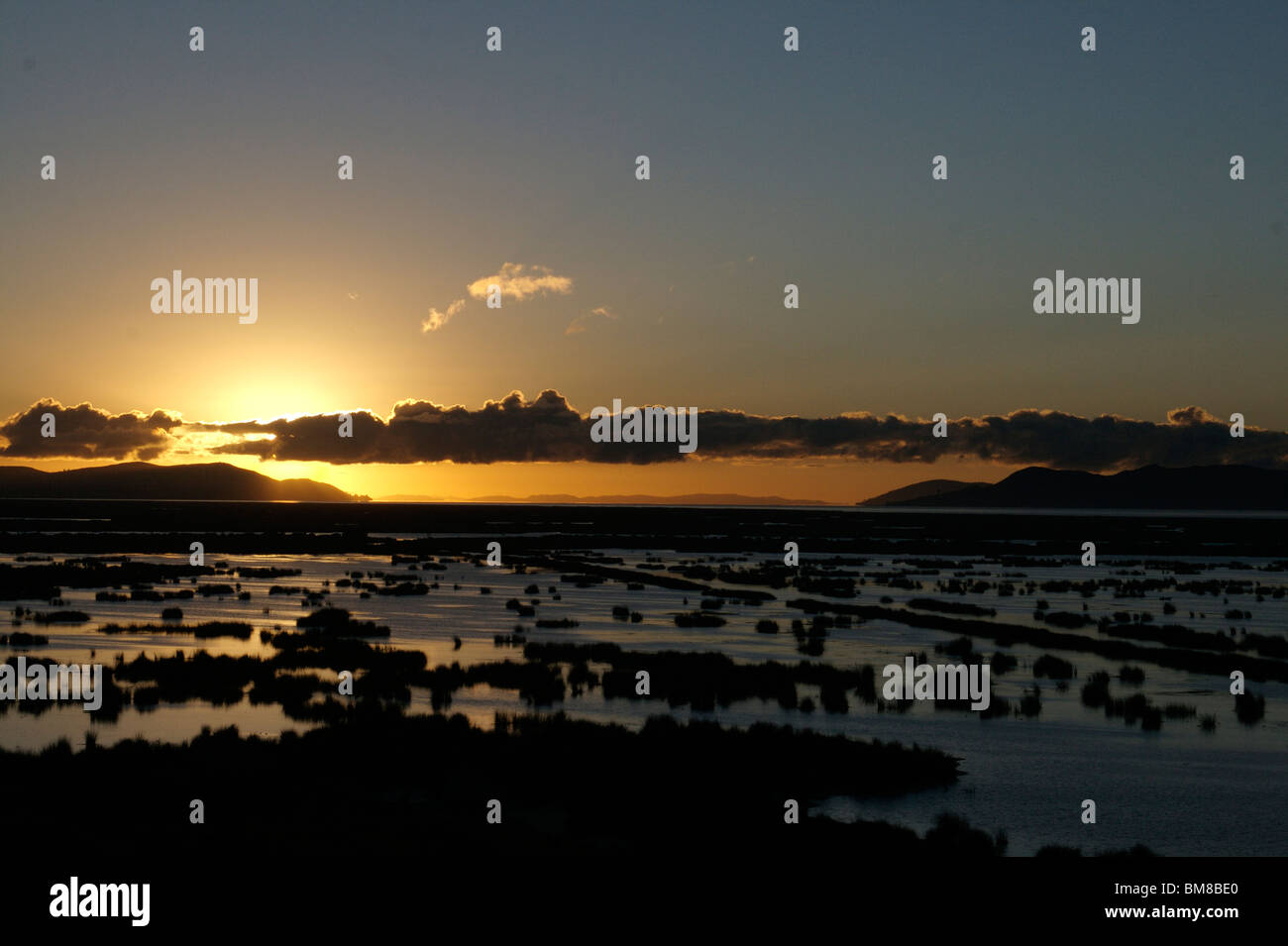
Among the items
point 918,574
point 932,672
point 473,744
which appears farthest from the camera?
point 918,574

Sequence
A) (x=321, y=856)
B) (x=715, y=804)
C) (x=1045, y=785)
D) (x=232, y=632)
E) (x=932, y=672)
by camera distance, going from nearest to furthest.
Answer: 1. (x=321, y=856)
2. (x=715, y=804)
3. (x=1045, y=785)
4. (x=932, y=672)
5. (x=232, y=632)

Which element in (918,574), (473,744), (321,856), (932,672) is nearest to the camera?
(321,856)

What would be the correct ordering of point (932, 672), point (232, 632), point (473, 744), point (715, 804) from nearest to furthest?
point (715, 804) → point (473, 744) → point (932, 672) → point (232, 632)

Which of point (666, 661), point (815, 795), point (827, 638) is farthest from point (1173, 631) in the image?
point (815, 795)

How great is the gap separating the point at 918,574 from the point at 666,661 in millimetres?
51094

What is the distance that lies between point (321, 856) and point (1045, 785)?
508 inches

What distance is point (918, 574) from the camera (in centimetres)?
8125

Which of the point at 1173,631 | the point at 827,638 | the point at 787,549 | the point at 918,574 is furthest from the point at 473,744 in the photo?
the point at 787,549

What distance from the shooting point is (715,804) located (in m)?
18.3

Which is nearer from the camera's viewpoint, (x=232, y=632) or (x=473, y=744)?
(x=473, y=744)
